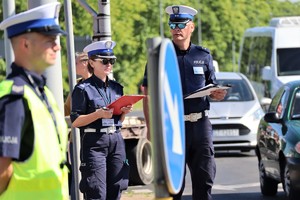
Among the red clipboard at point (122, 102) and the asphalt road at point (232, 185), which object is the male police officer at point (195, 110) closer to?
the red clipboard at point (122, 102)

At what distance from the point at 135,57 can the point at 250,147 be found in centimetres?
3430

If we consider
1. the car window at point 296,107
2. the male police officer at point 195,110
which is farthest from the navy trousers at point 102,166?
the car window at point 296,107

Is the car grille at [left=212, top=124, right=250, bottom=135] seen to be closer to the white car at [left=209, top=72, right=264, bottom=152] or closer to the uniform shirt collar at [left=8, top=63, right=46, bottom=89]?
the white car at [left=209, top=72, right=264, bottom=152]

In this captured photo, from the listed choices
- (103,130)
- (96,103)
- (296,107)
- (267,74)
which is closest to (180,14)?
(96,103)

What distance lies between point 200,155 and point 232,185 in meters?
6.98

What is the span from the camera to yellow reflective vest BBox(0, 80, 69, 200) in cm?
497

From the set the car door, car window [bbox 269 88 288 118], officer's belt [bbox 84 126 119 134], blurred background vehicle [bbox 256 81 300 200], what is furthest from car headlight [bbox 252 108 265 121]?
officer's belt [bbox 84 126 119 134]

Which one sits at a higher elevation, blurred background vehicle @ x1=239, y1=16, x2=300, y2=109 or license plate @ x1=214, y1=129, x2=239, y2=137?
blurred background vehicle @ x1=239, y1=16, x2=300, y2=109

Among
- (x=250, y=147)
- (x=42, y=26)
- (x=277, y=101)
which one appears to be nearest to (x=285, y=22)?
(x=250, y=147)

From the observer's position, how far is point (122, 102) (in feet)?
28.4

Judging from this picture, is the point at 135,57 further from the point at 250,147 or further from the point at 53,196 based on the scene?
Result: the point at 53,196

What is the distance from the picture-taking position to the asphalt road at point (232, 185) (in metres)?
14.3

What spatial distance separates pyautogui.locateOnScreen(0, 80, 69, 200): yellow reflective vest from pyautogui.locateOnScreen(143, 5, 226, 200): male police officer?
3.90 m

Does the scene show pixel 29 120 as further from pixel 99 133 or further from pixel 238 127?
pixel 238 127
